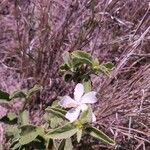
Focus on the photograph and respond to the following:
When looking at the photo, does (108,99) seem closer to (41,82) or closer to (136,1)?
(41,82)

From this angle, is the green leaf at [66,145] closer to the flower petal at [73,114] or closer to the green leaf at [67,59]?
the flower petal at [73,114]

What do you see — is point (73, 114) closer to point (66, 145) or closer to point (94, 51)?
point (66, 145)

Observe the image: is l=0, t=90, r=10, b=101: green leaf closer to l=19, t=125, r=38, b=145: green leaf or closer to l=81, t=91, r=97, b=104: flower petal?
l=19, t=125, r=38, b=145: green leaf

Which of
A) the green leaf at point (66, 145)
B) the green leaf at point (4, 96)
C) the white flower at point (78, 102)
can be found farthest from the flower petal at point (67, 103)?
the green leaf at point (4, 96)

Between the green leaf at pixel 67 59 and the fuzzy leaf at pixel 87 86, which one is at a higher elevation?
the green leaf at pixel 67 59

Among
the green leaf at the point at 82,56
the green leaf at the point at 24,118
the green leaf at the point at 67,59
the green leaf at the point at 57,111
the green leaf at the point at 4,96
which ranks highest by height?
the green leaf at the point at 82,56

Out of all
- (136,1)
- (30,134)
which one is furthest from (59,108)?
(136,1)
